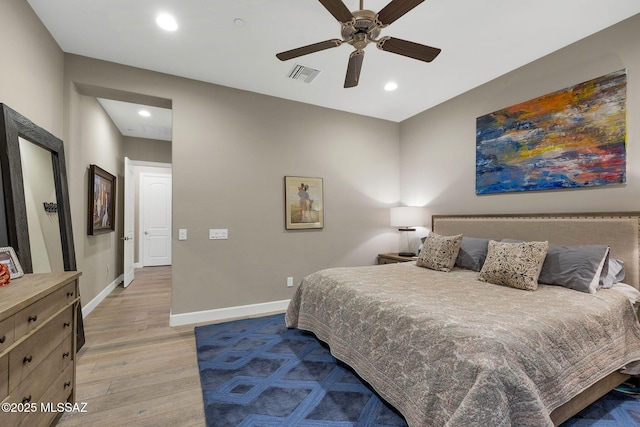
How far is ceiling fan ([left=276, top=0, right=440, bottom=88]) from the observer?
164 centimetres

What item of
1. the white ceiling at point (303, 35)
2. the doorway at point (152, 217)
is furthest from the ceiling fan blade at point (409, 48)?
the doorway at point (152, 217)

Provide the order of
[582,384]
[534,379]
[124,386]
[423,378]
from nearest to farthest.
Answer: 1. [534,379]
2. [423,378]
3. [582,384]
4. [124,386]

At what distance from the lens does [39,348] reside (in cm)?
139

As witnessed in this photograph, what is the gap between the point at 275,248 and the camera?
3.75 metres

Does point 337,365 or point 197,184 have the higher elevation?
Answer: point 197,184

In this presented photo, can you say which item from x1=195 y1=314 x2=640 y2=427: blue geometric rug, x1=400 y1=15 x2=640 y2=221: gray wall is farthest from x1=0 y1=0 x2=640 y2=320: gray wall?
x1=195 y1=314 x2=640 y2=427: blue geometric rug

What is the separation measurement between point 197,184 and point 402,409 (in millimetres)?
3003

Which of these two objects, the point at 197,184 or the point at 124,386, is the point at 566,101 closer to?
the point at 197,184

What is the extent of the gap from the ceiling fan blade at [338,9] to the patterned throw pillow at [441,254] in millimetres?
2361

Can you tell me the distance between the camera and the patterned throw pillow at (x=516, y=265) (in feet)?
7.30

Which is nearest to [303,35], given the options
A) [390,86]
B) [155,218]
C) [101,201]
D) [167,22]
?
[167,22]

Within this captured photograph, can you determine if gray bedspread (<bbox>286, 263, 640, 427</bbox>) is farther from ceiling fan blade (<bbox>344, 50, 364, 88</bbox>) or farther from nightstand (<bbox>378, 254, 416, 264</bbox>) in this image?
ceiling fan blade (<bbox>344, 50, 364, 88</bbox>)

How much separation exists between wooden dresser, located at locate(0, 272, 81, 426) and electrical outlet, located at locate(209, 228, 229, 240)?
159cm

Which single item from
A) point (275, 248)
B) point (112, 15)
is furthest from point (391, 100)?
point (112, 15)
